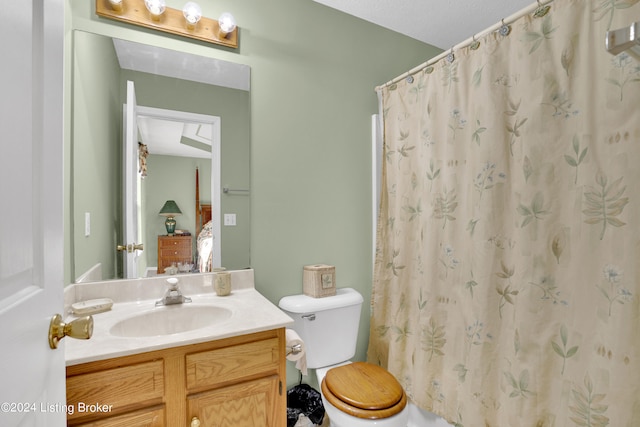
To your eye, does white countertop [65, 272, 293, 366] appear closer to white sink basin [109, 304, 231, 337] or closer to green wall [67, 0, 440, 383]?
white sink basin [109, 304, 231, 337]

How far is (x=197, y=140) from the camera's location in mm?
1571

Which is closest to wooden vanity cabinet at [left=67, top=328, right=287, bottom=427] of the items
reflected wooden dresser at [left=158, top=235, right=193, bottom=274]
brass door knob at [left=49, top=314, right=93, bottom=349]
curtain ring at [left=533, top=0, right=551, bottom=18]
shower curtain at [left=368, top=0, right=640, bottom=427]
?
brass door knob at [left=49, top=314, right=93, bottom=349]

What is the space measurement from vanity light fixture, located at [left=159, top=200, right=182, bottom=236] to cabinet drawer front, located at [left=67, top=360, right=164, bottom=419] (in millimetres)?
719

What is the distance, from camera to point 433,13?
190cm

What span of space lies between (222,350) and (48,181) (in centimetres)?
73

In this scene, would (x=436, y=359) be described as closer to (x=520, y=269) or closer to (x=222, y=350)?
(x=520, y=269)

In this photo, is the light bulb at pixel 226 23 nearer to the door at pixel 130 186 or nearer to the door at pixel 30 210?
the door at pixel 130 186

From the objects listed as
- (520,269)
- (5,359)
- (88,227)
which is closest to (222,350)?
(5,359)

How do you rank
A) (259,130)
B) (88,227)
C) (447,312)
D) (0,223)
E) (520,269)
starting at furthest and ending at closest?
(259,130), (447,312), (88,227), (520,269), (0,223)

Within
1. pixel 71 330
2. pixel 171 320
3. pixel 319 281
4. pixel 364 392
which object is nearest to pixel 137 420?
pixel 171 320

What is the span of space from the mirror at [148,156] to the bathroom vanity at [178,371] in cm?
27

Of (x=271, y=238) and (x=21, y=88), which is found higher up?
(x=21, y=88)

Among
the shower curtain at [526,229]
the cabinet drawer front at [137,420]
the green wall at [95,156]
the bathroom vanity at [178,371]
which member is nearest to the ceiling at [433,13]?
the shower curtain at [526,229]

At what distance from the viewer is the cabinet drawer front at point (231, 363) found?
1.02 meters
